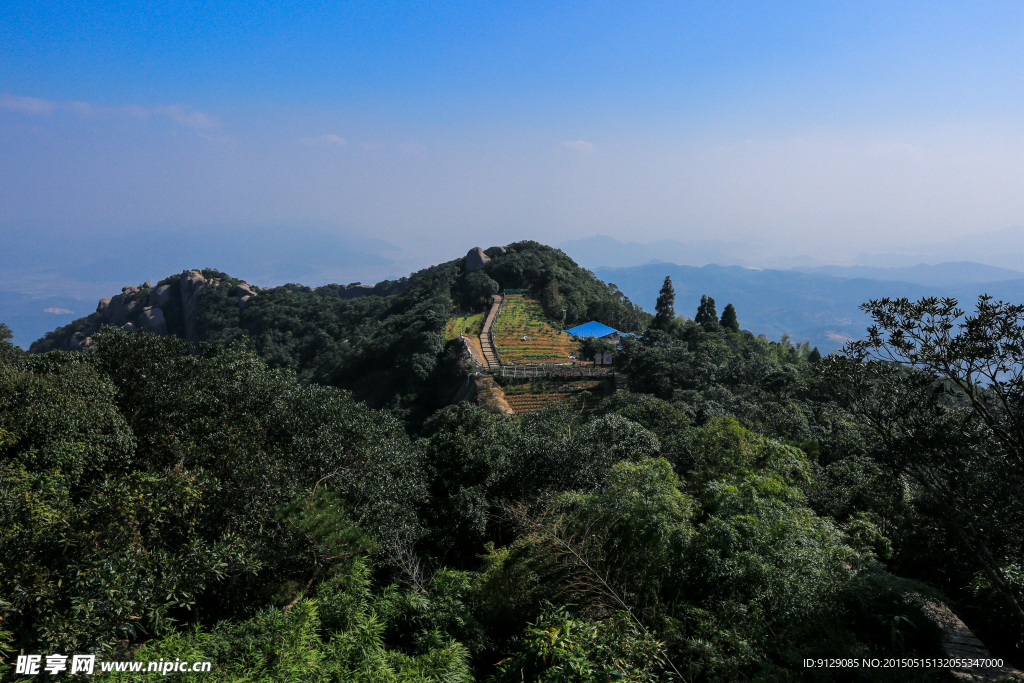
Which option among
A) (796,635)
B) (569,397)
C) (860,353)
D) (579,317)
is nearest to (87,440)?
(796,635)

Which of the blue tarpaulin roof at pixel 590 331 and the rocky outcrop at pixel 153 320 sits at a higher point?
the blue tarpaulin roof at pixel 590 331

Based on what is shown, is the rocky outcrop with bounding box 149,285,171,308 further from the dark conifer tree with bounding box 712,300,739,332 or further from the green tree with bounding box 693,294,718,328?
the dark conifer tree with bounding box 712,300,739,332

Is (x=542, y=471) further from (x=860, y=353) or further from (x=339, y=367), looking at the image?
(x=339, y=367)

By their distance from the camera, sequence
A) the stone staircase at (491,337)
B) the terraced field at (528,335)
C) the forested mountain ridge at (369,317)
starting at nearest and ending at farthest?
1. the stone staircase at (491,337)
2. the terraced field at (528,335)
3. the forested mountain ridge at (369,317)

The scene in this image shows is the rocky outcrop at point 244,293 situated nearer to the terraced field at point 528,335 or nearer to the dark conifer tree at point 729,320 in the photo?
the terraced field at point 528,335

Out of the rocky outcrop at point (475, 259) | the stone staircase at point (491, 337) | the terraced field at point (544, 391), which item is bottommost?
the terraced field at point (544, 391)

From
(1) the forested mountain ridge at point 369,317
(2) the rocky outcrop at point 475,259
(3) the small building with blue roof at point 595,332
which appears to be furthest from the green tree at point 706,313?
(2) the rocky outcrop at point 475,259

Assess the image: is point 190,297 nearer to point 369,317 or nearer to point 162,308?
point 162,308
